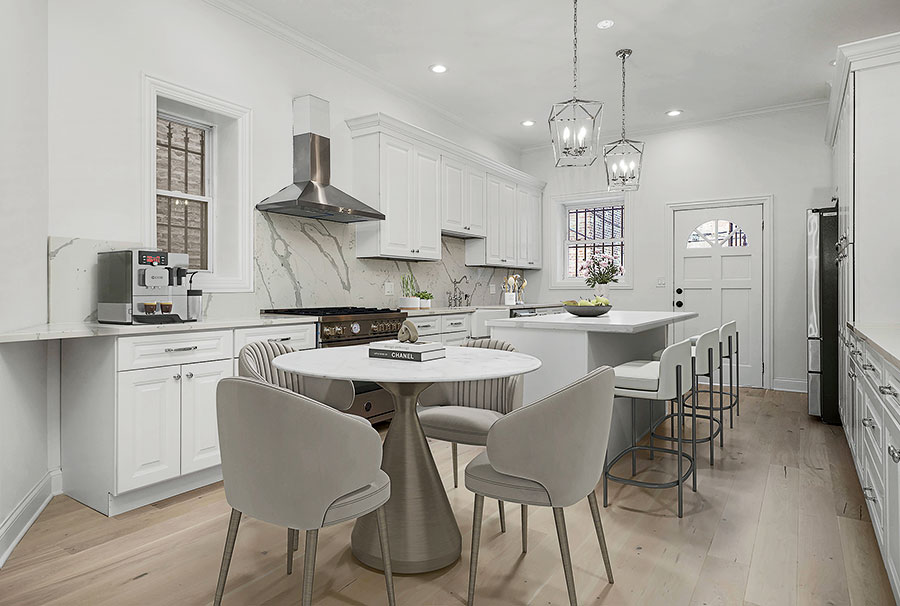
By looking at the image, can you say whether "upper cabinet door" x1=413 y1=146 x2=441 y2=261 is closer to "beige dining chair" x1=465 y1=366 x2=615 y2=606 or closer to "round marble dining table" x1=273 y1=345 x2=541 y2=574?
"round marble dining table" x1=273 y1=345 x2=541 y2=574

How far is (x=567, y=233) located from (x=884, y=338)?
16.6 feet

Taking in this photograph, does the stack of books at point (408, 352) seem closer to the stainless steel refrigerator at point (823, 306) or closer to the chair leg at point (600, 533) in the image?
the chair leg at point (600, 533)

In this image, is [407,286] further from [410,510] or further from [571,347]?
[410,510]

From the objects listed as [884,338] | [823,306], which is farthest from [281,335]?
[823,306]

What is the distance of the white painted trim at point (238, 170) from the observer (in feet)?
10.4

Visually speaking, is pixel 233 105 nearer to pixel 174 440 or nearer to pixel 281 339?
pixel 281 339

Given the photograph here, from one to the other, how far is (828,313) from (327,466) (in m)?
4.45

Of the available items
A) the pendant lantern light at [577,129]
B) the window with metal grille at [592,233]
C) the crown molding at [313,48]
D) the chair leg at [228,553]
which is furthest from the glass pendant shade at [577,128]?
the window with metal grille at [592,233]

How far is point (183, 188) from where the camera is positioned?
369 cm

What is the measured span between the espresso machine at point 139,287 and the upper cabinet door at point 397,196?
6.20ft

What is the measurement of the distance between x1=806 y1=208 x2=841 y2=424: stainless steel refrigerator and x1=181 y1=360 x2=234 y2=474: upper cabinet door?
4.39 meters

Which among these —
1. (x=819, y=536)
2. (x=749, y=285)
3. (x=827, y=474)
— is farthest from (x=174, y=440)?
(x=749, y=285)

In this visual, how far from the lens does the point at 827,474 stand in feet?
10.5

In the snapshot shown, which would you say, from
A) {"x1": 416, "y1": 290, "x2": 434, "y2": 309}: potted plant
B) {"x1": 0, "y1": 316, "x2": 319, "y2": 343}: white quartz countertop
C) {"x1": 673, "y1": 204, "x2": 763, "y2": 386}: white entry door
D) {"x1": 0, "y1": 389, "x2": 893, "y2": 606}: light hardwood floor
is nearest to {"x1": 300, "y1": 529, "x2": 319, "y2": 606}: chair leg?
{"x1": 0, "y1": 389, "x2": 893, "y2": 606}: light hardwood floor
